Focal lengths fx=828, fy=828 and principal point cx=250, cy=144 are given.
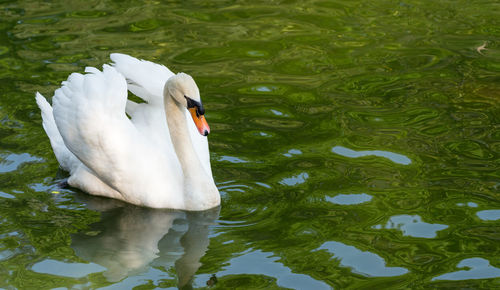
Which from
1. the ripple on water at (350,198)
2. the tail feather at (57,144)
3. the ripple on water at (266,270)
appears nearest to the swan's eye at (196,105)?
the ripple on water at (266,270)

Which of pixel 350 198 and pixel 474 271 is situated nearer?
pixel 474 271

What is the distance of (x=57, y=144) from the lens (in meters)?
7.84

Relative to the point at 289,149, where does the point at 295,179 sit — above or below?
below

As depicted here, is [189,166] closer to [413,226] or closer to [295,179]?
[295,179]

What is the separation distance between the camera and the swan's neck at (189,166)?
691 cm

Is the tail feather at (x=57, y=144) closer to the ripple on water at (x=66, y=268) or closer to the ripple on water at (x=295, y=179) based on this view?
the ripple on water at (x=66, y=268)

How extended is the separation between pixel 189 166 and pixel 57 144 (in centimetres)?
159

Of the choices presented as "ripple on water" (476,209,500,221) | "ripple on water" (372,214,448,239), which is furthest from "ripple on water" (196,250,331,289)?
"ripple on water" (476,209,500,221)

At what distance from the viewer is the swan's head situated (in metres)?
6.54

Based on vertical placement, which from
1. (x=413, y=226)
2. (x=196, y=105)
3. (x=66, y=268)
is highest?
(x=196, y=105)

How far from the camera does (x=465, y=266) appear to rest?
604 cm

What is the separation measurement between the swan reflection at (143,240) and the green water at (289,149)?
0.7 inches

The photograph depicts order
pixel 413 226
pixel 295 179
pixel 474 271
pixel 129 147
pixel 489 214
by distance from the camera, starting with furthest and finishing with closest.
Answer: pixel 295 179
pixel 129 147
pixel 489 214
pixel 413 226
pixel 474 271

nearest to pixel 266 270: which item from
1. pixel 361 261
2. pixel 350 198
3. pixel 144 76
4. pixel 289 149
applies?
pixel 361 261
